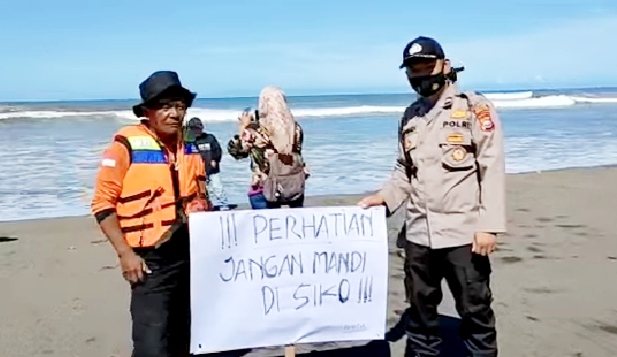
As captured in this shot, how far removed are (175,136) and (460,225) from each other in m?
1.58

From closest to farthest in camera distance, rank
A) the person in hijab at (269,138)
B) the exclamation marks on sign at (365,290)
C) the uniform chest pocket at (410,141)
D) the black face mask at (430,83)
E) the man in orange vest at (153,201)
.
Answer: the man in orange vest at (153,201), the black face mask at (430,83), the uniform chest pocket at (410,141), the exclamation marks on sign at (365,290), the person in hijab at (269,138)

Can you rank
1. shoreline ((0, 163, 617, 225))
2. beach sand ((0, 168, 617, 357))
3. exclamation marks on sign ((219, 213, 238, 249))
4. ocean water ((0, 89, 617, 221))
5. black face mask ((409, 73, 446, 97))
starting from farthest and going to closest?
ocean water ((0, 89, 617, 221)), shoreline ((0, 163, 617, 225)), beach sand ((0, 168, 617, 357)), black face mask ((409, 73, 446, 97)), exclamation marks on sign ((219, 213, 238, 249))

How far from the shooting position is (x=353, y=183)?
1472 cm

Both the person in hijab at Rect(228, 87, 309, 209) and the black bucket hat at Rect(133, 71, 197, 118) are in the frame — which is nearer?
the black bucket hat at Rect(133, 71, 197, 118)

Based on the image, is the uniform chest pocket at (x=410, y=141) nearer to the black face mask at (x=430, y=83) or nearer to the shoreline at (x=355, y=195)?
the black face mask at (x=430, y=83)

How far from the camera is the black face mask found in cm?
436

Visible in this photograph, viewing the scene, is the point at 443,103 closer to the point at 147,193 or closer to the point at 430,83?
the point at 430,83

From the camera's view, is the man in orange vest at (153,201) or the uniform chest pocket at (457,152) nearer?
the man in orange vest at (153,201)

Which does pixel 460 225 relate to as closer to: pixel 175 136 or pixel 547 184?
pixel 175 136

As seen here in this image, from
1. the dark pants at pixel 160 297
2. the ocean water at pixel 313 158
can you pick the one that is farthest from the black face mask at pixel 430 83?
the ocean water at pixel 313 158

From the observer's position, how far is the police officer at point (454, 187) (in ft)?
14.1

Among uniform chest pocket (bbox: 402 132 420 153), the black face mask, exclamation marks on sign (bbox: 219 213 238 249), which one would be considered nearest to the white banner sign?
exclamation marks on sign (bbox: 219 213 238 249)

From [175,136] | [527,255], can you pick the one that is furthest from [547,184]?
[175,136]

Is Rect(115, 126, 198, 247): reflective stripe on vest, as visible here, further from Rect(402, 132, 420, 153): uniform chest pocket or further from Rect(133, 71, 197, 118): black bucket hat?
Rect(402, 132, 420, 153): uniform chest pocket
